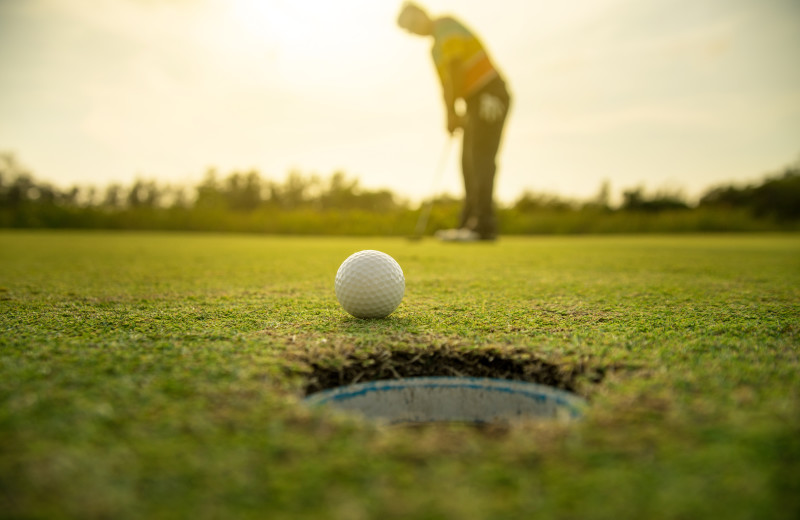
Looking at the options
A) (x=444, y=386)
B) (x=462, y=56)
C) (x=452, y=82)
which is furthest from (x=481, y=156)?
(x=444, y=386)

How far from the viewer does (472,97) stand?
8.34m

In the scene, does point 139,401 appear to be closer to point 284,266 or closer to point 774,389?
point 774,389

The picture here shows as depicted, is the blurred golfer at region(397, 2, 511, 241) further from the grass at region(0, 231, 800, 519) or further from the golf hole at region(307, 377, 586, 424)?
the golf hole at region(307, 377, 586, 424)

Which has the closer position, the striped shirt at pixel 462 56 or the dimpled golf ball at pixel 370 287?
the dimpled golf ball at pixel 370 287

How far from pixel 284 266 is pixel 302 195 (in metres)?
24.0

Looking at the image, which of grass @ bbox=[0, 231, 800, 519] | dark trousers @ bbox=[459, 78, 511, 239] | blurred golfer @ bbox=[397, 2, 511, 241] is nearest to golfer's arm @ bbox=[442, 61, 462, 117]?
blurred golfer @ bbox=[397, 2, 511, 241]

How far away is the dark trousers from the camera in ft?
27.3

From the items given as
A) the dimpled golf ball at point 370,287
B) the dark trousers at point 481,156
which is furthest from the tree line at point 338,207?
the dimpled golf ball at point 370,287

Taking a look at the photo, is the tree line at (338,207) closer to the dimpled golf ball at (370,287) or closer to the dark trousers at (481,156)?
the dark trousers at (481,156)

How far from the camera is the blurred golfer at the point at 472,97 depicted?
8.10 m

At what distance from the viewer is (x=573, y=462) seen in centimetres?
95

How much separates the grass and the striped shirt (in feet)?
21.3

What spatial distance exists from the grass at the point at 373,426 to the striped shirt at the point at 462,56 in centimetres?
649

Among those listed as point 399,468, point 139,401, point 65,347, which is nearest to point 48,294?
point 65,347
